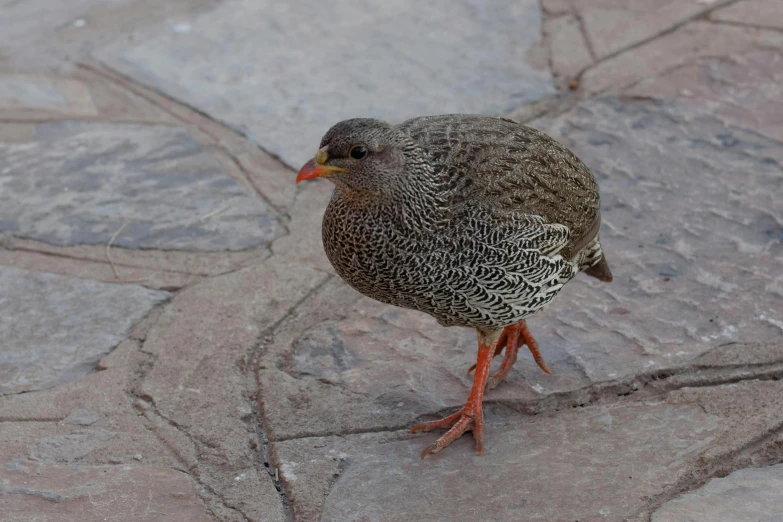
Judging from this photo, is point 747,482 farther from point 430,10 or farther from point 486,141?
point 430,10

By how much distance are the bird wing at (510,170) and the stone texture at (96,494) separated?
50.3 inches

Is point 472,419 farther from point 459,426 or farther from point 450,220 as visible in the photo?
point 450,220

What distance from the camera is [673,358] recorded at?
11.5ft

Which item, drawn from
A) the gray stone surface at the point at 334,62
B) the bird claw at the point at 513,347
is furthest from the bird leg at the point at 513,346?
the gray stone surface at the point at 334,62

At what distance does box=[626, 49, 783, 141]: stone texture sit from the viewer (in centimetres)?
486

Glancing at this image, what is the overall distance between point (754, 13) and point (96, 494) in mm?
4596

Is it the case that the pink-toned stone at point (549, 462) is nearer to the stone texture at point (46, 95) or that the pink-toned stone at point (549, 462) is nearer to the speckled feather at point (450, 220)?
the speckled feather at point (450, 220)

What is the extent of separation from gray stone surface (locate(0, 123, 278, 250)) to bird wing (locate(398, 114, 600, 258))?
1217 millimetres

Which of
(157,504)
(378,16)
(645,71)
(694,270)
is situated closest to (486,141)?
(694,270)

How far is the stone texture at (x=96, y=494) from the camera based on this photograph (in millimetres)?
2844

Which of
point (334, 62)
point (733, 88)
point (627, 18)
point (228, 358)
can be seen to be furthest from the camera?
point (627, 18)

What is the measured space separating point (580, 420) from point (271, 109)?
2590 millimetres

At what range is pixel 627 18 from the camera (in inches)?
226

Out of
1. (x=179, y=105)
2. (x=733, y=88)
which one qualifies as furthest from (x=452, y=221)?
(x=733, y=88)
